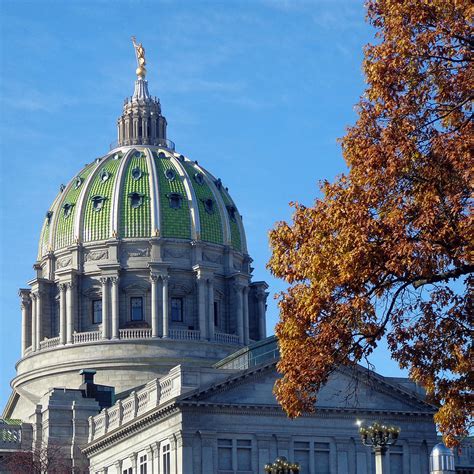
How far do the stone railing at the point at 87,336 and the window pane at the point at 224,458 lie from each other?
4214cm

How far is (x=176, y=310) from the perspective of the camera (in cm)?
14200

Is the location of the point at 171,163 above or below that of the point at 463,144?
above

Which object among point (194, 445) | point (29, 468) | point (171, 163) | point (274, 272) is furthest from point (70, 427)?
point (274, 272)

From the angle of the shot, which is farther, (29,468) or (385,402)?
(29,468)

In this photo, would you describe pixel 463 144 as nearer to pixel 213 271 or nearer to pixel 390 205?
pixel 390 205

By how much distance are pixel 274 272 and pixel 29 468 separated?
244 ft

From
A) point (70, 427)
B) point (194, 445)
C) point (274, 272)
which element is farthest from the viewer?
point (70, 427)

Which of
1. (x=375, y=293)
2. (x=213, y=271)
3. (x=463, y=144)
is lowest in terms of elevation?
(x=375, y=293)

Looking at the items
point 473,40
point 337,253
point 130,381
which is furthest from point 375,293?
point 130,381

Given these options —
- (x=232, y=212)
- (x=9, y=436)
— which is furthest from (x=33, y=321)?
(x=9, y=436)

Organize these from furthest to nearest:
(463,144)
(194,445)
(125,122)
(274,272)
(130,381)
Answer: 1. (125,122)
2. (130,381)
3. (194,445)
4. (274,272)
5. (463,144)

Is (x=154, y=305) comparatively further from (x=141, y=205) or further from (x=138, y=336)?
(x=141, y=205)

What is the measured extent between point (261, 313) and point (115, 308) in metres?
18.5

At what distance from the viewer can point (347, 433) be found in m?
101
